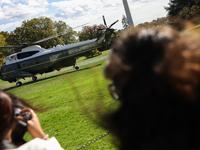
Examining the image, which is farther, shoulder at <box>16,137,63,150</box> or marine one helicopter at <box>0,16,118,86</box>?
marine one helicopter at <box>0,16,118,86</box>

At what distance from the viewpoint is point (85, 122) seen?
4.78 m

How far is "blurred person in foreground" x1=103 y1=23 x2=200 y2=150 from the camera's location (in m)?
0.64

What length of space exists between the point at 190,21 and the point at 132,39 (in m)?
0.42

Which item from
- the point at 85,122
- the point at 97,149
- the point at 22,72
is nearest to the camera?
the point at 97,149

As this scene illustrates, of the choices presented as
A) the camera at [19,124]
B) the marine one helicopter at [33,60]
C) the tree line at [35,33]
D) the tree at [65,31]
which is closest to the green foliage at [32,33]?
the tree line at [35,33]

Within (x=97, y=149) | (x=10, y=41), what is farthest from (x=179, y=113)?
(x=10, y=41)

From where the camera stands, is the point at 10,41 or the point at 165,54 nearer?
the point at 165,54

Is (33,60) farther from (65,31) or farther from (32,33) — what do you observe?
(65,31)

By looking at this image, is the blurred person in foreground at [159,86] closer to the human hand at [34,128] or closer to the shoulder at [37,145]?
the shoulder at [37,145]

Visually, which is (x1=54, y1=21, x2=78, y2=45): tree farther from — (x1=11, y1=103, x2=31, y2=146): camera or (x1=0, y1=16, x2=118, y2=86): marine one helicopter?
(x1=11, y1=103, x2=31, y2=146): camera

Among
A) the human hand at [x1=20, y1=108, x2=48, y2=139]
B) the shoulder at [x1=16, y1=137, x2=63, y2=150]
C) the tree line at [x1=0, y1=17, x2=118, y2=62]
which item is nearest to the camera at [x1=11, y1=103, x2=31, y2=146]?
the human hand at [x1=20, y1=108, x2=48, y2=139]

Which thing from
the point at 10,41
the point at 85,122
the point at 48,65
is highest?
the point at 10,41

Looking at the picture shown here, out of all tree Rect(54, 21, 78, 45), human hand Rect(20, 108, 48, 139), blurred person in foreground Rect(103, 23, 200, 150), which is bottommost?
human hand Rect(20, 108, 48, 139)

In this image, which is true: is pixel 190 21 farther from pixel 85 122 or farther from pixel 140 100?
pixel 85 122
